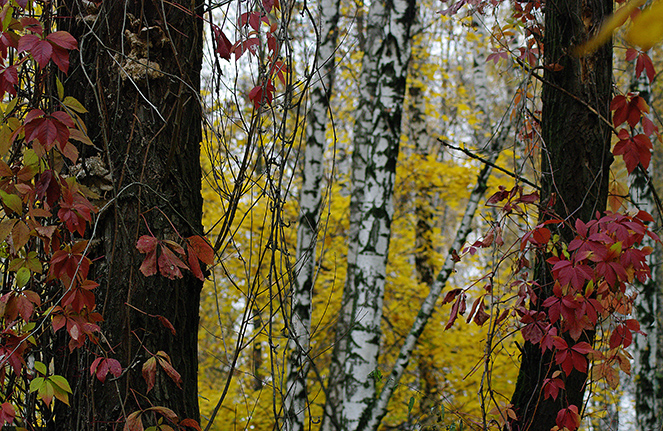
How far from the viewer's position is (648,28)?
40 cm

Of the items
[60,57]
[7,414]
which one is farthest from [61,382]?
[60,57]

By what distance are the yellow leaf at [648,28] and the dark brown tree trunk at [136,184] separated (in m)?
1.30

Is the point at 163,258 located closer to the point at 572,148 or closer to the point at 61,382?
the point at 61,382

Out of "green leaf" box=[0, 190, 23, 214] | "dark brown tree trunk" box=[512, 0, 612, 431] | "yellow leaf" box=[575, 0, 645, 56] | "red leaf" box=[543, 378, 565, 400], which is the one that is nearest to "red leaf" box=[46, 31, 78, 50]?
"green leaf" box=[0, 190, 23, 214]

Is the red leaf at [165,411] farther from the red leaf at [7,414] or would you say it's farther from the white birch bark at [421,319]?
the white birch bark at [421,319]

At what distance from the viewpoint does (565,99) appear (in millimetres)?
2396

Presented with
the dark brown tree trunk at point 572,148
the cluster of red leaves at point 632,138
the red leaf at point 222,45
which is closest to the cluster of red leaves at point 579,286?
the dark brown tree trunk at point 572,148

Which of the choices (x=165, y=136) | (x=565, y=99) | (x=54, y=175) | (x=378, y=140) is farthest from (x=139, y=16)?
(x=378, y=140)

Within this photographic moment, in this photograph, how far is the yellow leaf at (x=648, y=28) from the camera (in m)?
0.39

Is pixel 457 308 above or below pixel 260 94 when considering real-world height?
below

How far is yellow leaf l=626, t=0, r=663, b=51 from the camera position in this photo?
388 mm

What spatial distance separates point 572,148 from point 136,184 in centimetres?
193

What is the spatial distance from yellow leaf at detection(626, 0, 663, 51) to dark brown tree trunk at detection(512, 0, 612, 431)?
1968mm

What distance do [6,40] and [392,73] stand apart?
331cm
